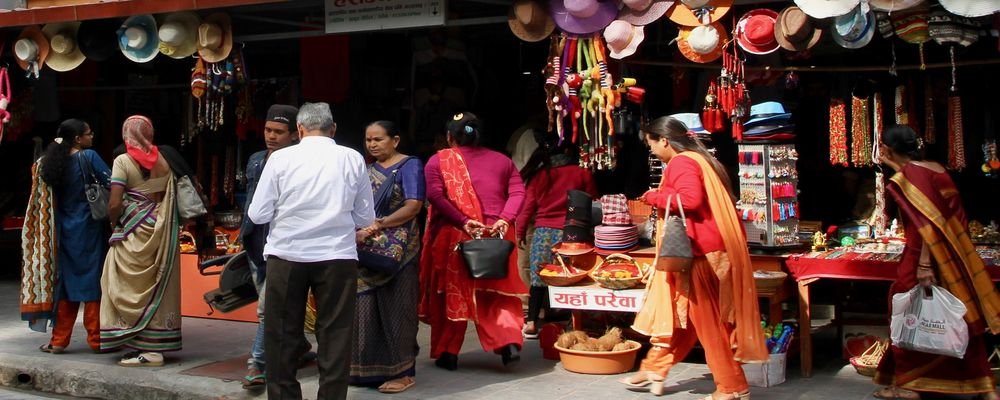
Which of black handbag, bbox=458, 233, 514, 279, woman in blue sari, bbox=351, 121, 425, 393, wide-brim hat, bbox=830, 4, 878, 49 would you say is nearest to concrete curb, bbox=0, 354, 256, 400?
woman in blue sari, bbox=351, 121, 425, 393

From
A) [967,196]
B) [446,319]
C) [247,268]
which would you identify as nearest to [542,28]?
[446,319]

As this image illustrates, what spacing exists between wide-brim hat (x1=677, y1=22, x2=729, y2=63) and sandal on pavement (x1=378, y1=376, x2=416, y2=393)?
2.70 meters

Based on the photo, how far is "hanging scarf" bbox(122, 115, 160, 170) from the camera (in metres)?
6.73

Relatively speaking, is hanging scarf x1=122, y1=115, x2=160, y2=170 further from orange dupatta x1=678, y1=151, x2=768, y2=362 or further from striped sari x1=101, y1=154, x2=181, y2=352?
orange dupatta x1=678, y1=151, x2=768, y2=362

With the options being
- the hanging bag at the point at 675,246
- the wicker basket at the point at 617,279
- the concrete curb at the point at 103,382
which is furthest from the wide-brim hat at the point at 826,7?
the concrete curb at the point at 103,382

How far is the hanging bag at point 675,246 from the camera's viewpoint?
5.50m

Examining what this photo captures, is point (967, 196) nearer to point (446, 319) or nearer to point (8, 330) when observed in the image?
Result: point (446, 319)

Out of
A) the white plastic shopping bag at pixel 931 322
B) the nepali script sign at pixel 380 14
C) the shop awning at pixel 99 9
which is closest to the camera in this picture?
the white plastic shopping bag at pixel 931 322

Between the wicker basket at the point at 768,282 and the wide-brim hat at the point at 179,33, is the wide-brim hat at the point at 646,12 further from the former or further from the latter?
the wide-brim hat at the point at 179,33

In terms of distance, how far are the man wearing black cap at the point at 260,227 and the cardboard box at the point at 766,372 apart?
283 cm

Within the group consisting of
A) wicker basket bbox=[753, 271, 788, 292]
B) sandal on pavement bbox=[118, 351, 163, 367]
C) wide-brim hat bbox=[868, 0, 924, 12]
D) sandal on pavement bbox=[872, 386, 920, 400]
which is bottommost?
sandal on pavement bbox=[872, 386, 920, 400]

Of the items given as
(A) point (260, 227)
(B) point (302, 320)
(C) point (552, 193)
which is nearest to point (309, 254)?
(B) point (302, 320)

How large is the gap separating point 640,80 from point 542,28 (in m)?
1.80

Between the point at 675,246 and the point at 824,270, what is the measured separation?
1.40 metres
